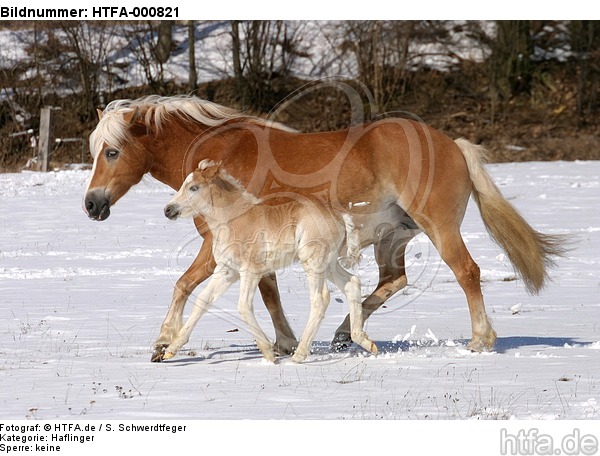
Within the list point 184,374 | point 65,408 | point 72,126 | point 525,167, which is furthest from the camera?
point 72,126

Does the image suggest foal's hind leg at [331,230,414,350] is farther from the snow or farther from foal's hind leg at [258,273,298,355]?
foal's hind leg at [258,273,298,355]

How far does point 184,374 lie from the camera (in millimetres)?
Result: 7574

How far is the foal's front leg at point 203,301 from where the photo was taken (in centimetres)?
787

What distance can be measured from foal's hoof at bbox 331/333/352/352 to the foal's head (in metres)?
1.55

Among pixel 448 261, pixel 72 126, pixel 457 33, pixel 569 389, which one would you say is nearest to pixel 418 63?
pixel 457 33

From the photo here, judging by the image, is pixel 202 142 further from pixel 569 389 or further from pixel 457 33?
pixel 457 33

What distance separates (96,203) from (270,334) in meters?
2.20

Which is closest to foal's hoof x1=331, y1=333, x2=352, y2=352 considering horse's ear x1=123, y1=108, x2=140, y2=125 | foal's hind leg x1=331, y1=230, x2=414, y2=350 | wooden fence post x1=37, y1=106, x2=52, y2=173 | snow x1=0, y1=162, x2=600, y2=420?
snow x1=0, y1=162, x2=600, y2=420

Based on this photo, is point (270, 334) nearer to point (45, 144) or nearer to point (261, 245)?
point (261, 245)

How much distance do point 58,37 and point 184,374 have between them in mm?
26208

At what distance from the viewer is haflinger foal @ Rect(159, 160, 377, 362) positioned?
7.91 m

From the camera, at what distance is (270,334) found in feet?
31.8

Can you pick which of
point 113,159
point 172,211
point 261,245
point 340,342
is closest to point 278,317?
point 340,342

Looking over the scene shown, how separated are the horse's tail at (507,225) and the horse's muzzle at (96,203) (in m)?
3.31
